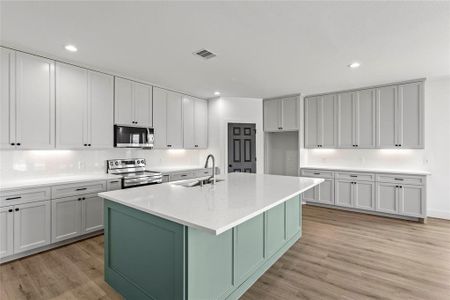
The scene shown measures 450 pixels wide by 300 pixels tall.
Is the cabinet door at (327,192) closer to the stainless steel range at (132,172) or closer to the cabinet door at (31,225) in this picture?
the stainless steel range at (132,172)

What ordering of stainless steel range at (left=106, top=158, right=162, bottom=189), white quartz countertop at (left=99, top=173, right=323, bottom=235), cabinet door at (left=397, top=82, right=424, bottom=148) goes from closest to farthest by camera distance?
1. white quartz countertop at (left=99, top=173, right=323, bottom=235)
2. stainless steel range at (left=106, top=158, right=162, bottom=189)
3. cabinet door at (left=397, top=82, right=424, bottom=148)

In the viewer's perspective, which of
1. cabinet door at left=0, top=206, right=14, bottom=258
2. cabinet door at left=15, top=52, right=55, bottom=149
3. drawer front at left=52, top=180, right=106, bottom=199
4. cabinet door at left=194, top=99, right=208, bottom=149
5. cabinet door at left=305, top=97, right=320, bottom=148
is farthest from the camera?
cabinet door at left=194, top=99, right=208, bottom=149

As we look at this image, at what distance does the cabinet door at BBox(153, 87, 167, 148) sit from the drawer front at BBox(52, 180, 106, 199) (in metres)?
1.41

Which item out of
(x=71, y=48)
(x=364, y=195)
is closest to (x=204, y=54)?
(x=71, y=48)

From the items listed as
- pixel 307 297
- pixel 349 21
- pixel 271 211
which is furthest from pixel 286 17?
pixel 307 297

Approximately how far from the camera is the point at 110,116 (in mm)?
3846

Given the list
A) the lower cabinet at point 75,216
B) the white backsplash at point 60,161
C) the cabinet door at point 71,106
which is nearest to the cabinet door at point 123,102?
the cabinet door at point 71,106

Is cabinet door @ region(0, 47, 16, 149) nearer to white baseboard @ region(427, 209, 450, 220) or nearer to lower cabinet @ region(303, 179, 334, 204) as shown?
lower cabinet @ region(303, 179, 334, 204)

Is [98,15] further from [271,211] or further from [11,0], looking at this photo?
[271,211]

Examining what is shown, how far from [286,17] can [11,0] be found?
2436 millimetres

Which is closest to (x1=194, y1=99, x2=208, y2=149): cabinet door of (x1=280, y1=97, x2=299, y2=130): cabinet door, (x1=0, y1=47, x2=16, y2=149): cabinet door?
(x1=280, y1=97, x2=299, y2=130): cabinet door

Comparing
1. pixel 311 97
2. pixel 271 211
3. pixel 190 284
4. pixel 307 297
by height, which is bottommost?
pixel 307 297

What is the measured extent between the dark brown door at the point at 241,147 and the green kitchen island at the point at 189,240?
307 cm

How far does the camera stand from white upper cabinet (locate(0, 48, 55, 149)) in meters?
2.81
